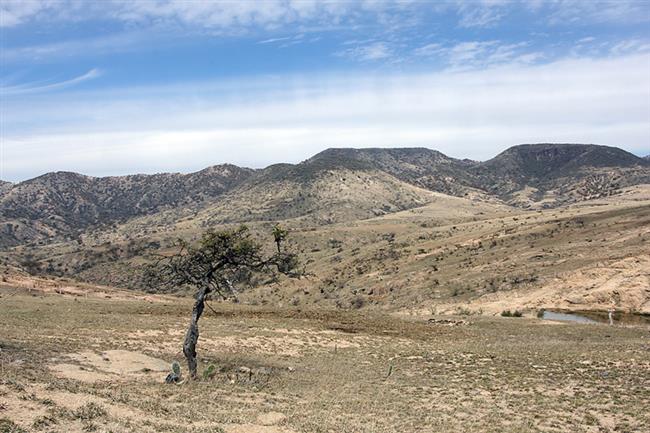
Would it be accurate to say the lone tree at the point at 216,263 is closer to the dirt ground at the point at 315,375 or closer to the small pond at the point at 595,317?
the dirt ground at the point at 315,375

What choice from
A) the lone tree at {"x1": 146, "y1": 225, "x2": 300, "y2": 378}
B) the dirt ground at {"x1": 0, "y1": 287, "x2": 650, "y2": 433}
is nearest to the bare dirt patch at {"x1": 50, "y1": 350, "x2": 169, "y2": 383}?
the dirt ground at {"x1": 0, "y1": 287, "x2": 650, "y2": 433}

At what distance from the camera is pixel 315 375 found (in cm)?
2209

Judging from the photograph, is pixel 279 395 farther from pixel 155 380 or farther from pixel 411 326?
pixel 411 326

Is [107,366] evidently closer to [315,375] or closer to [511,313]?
[315,375]

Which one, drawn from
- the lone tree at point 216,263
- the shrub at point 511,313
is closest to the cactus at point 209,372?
the lone tree at point 216,263

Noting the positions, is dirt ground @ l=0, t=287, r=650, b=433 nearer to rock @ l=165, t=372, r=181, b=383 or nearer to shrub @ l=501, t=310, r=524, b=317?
rock @ l=165, t=372, r=181, b=383

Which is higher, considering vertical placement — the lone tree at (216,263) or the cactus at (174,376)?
the lone tree at (216,263)

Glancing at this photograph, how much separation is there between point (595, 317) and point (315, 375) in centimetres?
2971

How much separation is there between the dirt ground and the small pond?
5.36m

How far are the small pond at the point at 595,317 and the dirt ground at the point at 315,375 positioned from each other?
5.36m

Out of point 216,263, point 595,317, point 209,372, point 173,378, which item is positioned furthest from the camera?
point 595,317

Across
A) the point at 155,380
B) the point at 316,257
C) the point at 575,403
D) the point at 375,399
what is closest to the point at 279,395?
the point at 375,399

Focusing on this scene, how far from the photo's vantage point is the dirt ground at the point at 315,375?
47.2 ft

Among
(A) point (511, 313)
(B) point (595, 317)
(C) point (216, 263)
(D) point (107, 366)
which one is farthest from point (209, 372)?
(B) point (595, 317)
